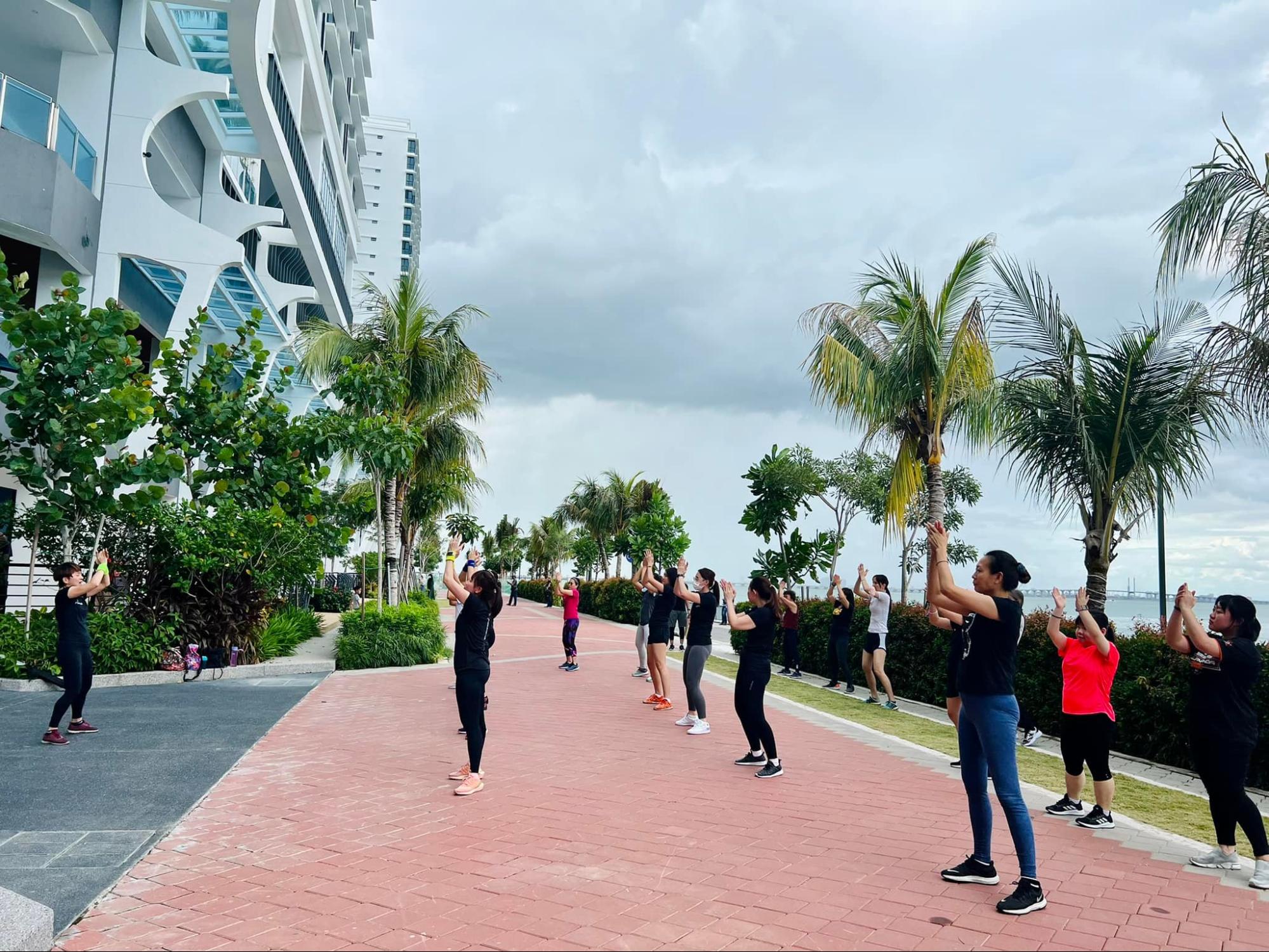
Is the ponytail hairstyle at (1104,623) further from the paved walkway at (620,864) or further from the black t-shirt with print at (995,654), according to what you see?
the black t-shirt with print at (995,654)

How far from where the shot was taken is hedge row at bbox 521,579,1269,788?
8.77 meters

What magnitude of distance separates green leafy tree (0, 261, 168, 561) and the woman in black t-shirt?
1217cm

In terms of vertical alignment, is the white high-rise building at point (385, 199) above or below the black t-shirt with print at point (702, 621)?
above

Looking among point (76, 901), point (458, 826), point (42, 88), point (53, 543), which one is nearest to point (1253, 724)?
point (458, 826)

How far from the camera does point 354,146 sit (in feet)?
154

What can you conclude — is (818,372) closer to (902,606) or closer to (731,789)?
(902,606)

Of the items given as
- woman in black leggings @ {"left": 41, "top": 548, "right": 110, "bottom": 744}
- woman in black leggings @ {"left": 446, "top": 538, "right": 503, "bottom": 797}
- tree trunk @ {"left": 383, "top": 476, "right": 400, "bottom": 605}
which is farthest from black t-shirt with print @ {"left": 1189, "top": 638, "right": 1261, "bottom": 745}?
tree trunk @ {"left": 383, "top": 476, "right": 400, "bottom": 605}

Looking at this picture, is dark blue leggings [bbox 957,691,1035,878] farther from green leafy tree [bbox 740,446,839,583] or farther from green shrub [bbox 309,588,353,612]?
green shrub [bbox 309,588,353,612]

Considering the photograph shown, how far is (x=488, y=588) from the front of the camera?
7.31 metres

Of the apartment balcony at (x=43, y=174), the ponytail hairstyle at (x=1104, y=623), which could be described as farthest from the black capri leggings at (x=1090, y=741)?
the apartment balcony at (x=43, y=174)

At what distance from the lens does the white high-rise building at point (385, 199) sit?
104 meters

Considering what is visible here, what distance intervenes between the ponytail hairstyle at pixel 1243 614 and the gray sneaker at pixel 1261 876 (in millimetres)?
1274

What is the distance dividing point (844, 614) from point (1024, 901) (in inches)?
359

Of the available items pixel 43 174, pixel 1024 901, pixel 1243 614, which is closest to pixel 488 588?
pixel 1024 901
